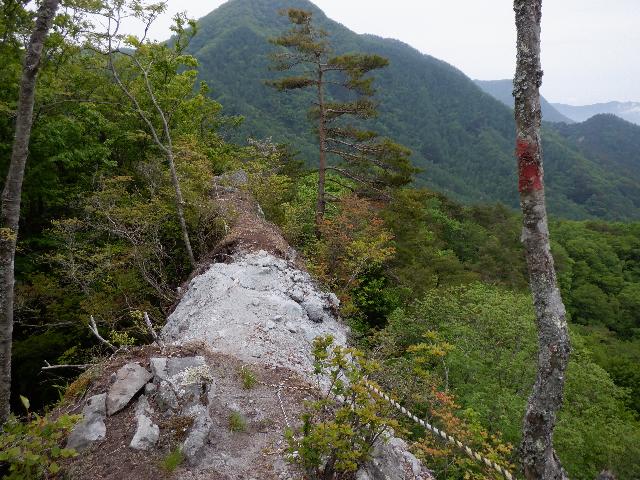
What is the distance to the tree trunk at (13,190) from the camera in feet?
15.2

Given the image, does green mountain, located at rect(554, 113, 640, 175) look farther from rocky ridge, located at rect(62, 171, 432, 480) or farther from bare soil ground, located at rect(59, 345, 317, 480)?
bare soil ground, located at rect(59, 345, 317, 480)

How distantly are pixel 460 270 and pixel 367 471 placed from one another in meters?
20.2

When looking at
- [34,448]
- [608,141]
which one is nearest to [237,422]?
[34,448]

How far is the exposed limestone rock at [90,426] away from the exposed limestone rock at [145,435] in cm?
37

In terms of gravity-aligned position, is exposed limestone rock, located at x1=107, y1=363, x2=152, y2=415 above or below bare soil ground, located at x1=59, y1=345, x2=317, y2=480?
above

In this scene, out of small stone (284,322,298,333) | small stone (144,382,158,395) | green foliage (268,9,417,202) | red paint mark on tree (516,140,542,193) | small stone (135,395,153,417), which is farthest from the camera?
green foliage (268,9,417,202)

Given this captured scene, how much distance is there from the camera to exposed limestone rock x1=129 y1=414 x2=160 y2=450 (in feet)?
15.2

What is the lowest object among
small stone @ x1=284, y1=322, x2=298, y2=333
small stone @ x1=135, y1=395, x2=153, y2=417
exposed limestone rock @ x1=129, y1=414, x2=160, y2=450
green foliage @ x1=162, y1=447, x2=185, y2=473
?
small stone @ x1=284, y1=322, x2=298, y2=333

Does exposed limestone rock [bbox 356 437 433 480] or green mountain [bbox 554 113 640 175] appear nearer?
exposed limestone rock [bbox 356 437 433 480]

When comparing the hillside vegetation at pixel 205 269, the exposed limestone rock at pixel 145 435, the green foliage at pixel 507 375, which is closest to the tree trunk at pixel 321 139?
the hillside vegetation at pixel 205 269

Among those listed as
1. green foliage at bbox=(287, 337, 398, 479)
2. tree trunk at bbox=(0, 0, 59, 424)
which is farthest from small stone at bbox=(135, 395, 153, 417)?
green foliage at bbox=(287, 337, 398, 479)

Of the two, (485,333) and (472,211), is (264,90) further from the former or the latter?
(485,333)

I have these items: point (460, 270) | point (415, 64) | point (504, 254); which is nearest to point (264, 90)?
point (415, 64)

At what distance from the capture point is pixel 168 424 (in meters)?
4.89
